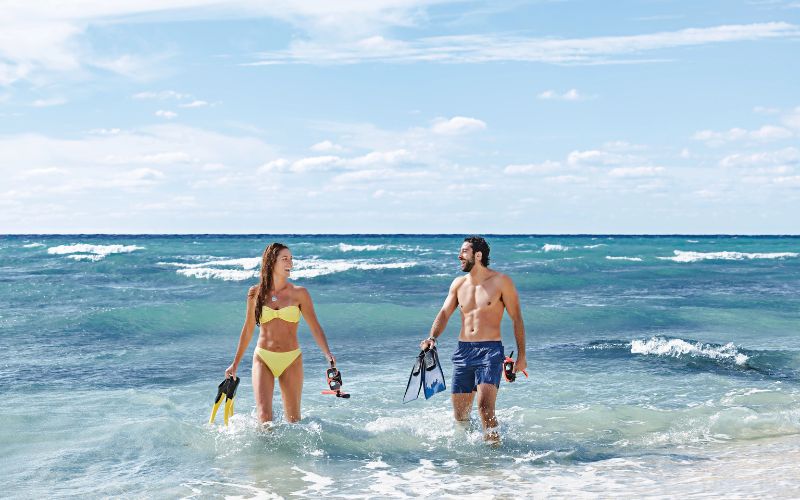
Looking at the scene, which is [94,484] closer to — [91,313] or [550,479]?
[550,479]

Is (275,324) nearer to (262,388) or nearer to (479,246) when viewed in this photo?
(262,388)

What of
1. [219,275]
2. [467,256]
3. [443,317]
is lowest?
[219,275]

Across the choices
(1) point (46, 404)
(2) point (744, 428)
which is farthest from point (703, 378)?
(1) point (46, 404)

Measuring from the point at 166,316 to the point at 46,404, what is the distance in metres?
9.02

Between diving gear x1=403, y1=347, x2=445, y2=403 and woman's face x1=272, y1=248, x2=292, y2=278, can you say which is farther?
diving gear x1=403, y1=347, x2=445, y2=403

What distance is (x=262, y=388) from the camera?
22.5 ft

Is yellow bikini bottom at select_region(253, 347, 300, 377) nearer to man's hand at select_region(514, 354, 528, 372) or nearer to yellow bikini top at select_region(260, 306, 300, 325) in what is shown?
→ yellow bikini top at select_region(260, 306, 300, 325)

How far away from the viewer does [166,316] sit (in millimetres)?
18172

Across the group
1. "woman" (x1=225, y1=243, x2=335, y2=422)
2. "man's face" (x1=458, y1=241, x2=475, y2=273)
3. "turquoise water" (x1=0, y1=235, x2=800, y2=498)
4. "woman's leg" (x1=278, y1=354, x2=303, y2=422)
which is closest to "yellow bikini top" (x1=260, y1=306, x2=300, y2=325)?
"woman" (x1=225, y1=243, x2=335, y2=422)

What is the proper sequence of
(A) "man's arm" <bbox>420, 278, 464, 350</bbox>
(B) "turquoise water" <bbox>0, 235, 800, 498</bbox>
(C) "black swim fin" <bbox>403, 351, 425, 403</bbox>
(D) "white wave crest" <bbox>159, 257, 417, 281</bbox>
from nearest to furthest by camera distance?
1. (B) "turquoise water" <bbox>0, 235, 800, 498</bbox>
2. (A) "man's arm" <bbox>420, 278, 464, 350</bbox>
3. (C) "black swim fin" <bbox>403, 351, 425, 403</bbox>
4. (D) "white wave crest" <bbox>159, 257, 417, 281</bbox>

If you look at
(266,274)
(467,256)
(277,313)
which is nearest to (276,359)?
(277,313)

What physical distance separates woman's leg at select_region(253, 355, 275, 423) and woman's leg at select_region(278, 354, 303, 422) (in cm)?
12

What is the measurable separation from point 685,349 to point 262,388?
26.9 feet

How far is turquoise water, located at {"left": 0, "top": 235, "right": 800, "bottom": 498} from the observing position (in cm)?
629
